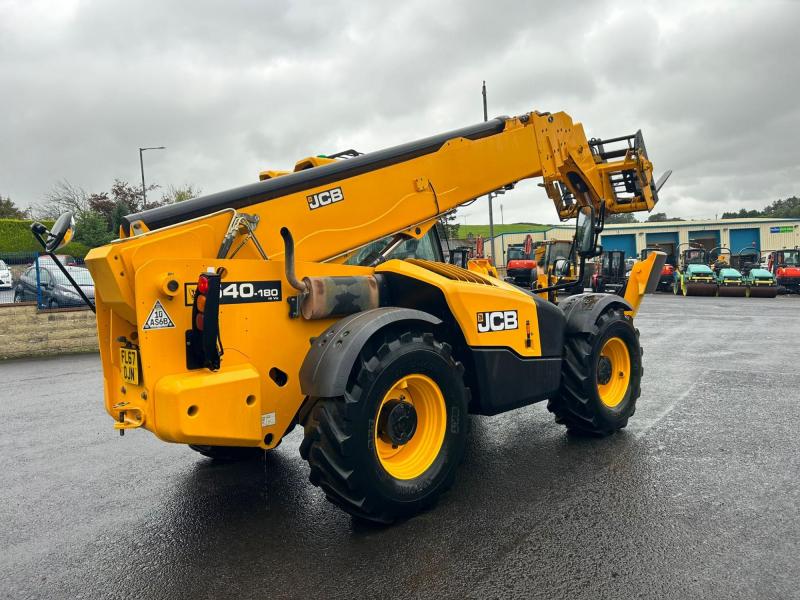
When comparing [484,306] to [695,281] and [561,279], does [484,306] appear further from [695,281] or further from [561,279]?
[695,281]

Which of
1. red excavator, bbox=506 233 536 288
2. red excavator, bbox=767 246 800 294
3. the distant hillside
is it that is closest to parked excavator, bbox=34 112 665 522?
red excavator, bbox=506 233 536 288

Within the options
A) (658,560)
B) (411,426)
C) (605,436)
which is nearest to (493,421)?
(605,436)

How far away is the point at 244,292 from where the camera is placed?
144 inches

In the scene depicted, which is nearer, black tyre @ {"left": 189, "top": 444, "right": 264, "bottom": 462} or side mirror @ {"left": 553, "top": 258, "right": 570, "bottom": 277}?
black tyre @ {"left": 189, "top": 444, "right": 264, "bottom": 462}

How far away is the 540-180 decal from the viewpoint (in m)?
3.51

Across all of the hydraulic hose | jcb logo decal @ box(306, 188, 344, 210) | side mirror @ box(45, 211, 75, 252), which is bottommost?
the hydraulic hose

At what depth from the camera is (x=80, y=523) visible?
13.2ft

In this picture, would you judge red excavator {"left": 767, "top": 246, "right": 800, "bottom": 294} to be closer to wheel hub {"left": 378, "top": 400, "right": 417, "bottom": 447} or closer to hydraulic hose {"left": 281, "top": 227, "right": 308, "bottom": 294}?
wheel hub {"left": 378, "top": 400, "right": 417, "bottom": 447}

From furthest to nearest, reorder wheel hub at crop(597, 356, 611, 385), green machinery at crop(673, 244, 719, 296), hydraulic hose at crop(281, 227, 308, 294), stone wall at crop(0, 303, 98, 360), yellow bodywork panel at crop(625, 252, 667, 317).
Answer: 1. green machinery at crop(673, 244, 719, 296)
2. stone wall at crop(0, 303, 98, 360)
3. yellow bodywork panel at crop(625, 252, 667, 317)
4. wheel hub at crop(597, 356, 611, 385)
5. hydraulic hose at crop(281, 227, 308, 294)

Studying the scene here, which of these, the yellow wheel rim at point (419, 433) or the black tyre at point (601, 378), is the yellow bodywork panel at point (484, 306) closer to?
the yellow wheel rim at point (419, 433)

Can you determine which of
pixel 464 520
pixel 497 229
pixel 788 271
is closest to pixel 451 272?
pixel 464 520

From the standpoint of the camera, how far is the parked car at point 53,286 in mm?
13250

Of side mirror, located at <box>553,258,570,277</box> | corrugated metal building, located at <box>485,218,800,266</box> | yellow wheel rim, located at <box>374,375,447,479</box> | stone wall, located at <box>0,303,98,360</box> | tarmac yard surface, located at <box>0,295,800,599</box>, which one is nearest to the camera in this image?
tarmac yard surface, located at <box>0,295,800,599</box>

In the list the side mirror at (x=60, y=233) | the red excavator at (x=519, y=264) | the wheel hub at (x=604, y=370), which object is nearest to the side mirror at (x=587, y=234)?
the wheel hub at (x=604, y=370)
